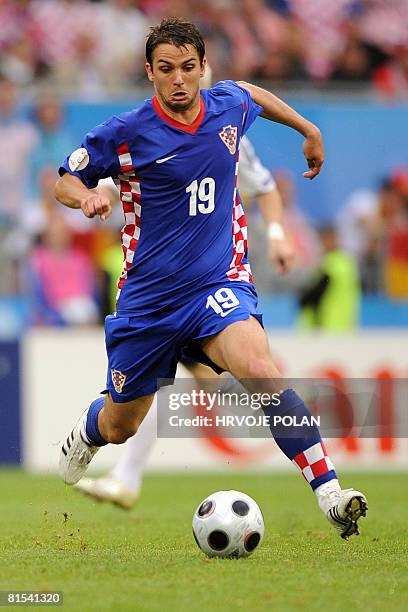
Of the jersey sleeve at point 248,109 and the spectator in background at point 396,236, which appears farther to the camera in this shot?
the spectator in background at point 396,236

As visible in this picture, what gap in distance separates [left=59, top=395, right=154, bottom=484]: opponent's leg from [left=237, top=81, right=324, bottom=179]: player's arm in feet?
5.20

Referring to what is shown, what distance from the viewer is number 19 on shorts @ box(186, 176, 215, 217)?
20.1 ft

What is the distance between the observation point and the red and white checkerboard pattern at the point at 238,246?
6.28m

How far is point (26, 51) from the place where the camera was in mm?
14797

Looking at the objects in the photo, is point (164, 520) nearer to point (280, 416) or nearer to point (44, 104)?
point (280, 416)

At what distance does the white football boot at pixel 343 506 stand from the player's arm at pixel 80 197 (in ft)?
5.65

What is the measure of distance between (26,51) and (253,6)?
3.22 meters

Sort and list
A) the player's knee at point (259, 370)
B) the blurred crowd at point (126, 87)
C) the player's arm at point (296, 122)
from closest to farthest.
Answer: the player's knee at point (259, 370) < the player's arm at point (296, 122) < the blurred crowd at point (126, 87)

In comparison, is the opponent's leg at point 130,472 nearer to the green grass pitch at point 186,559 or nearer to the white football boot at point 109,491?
the white football boot at point 109,491

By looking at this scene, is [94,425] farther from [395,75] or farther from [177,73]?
[395,75]

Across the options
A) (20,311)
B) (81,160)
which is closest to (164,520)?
(81,160)

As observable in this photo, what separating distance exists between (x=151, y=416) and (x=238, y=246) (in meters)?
2.36

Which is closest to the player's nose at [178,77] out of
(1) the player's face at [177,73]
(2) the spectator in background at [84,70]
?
(1) the player's face at [177,73]

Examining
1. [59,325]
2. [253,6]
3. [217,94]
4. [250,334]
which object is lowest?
[250,334]
